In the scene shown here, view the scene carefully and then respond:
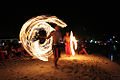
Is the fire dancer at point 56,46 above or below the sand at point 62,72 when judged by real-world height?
above

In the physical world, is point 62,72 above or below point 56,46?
below

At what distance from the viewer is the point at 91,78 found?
4020mm

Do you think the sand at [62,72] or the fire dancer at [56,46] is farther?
the fire dancer at [56,46]

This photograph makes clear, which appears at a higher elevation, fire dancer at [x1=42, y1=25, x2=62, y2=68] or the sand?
fire dancer at [x1=42, y1=25, x2=62, y2=68]

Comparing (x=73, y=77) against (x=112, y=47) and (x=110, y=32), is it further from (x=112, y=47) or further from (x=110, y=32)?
(x=110, y=32)

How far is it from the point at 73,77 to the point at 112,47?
643cm

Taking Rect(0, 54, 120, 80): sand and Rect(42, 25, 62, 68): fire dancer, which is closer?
Rect(0, 54, 120, 80): sand

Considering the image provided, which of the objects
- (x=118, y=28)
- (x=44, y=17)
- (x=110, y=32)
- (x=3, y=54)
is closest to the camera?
(x=44, y=17)

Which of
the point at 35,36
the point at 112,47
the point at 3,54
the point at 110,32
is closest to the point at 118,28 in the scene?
the point at 110,32

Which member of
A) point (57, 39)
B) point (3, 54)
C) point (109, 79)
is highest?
point (57, 39)

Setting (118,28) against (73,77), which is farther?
(118,28)

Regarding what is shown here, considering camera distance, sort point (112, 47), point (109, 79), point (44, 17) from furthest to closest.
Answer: point (112, 47) < point (44, 17) < point (109, 79)

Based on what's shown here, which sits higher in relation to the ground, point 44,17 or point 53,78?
point 44,17

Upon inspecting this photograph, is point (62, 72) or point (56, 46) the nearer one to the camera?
point (62, 72)
